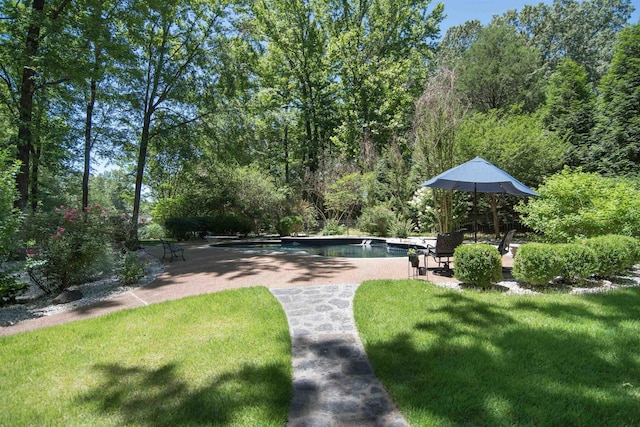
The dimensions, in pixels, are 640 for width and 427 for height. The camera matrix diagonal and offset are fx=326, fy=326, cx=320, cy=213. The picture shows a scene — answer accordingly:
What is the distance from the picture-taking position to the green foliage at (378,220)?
14.9m

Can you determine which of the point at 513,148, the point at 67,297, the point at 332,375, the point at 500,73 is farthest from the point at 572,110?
the point at 67,297

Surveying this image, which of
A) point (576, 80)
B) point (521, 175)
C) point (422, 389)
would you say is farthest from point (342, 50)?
point (422, 389)

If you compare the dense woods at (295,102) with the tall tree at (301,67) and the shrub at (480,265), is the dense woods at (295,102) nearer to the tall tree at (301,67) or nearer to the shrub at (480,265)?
the tall tree at (301,67)

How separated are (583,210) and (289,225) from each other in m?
11.7

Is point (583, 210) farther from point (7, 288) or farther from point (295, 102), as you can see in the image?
point (295, 102)

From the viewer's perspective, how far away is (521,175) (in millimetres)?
12648

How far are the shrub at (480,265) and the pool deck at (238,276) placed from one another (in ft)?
2.58

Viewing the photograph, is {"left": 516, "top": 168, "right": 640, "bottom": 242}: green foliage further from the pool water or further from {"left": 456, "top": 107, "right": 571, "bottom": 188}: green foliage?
{"left": 456, "top": 107, "right": 571, "bottom": 188}: green foliage

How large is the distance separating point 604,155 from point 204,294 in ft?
52.9

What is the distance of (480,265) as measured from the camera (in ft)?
17.1

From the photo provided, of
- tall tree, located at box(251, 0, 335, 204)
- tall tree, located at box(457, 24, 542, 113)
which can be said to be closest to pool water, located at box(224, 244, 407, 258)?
tall tree, located at box(251, 0, 335, 204)

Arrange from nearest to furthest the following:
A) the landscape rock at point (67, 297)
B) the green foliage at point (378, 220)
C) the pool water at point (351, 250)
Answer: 1. the landscape rock at point (67, 297)
2. the pool water at point (351, 250)
3. the green foliage at point (378, 220)

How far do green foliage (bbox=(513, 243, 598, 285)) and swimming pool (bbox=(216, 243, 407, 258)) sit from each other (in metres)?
5.47

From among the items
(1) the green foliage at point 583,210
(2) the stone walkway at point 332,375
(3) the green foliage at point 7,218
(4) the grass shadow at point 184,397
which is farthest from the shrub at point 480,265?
(3) the green foliage at point 7,218
